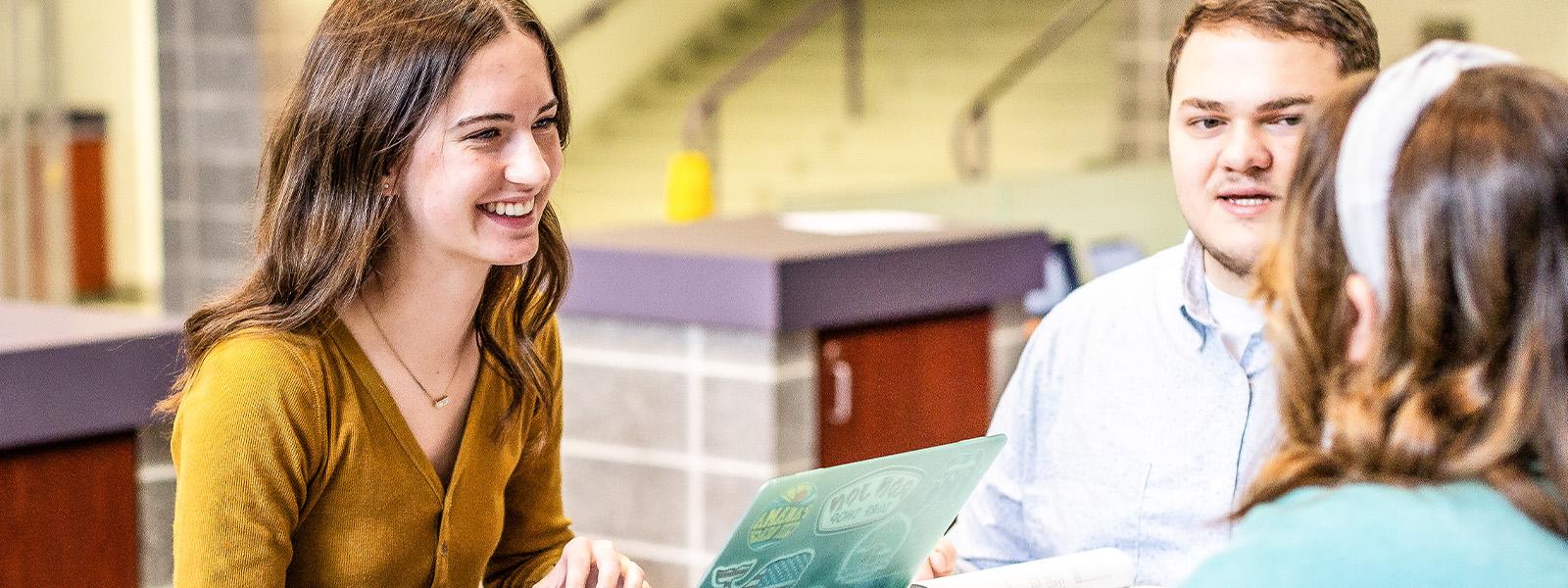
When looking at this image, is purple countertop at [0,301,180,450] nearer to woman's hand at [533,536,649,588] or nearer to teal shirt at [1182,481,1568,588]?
woman's hand at [533,536,649,588]

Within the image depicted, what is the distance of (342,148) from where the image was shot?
1.63 m

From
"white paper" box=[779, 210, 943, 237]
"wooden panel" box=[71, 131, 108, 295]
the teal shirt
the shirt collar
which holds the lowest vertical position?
"wooden panel" box=[71, 131, 108, 295]

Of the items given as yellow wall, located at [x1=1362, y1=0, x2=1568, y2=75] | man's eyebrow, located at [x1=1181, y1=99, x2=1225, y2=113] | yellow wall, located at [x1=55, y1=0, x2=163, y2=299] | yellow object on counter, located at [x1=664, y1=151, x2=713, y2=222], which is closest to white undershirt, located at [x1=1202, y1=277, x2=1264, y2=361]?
man's eyebrow, located at [x1=1181, y1=99, x2=1225, y2=113]

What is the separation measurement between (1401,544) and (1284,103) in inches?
30.0

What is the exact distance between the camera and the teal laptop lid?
1.31 meters

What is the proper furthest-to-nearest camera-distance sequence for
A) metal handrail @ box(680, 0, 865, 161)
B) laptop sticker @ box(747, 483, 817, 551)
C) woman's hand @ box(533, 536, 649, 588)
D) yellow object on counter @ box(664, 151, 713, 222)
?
metal handrail @ box(680, 0, 865, 161) → yellow object on counter @ box(664, 151, 713, 222) → woman's hand @ box(533, 536, 649, 588) → laptop sticker @ box(747, 483, 817, 551)

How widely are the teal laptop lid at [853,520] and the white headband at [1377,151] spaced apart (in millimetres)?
389

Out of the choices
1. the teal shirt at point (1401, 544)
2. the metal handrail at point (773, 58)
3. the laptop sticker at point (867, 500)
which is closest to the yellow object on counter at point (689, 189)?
the metal handrail at point (773, 58)

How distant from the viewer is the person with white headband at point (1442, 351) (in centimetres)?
101

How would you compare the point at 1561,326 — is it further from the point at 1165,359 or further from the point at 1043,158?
the point at 1043,158

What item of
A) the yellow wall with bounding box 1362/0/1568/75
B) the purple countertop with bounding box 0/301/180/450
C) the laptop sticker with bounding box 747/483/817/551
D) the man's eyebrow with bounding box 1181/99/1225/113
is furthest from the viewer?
the yellow wall with bounding box 1362/0/1568/75

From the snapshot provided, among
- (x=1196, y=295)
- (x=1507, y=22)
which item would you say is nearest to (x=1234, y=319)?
(x=1196, y=295)

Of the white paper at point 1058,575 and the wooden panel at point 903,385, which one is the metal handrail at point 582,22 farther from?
the white paper at point 1058,575

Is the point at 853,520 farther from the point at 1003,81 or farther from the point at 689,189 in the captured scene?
the point at 1003,81
